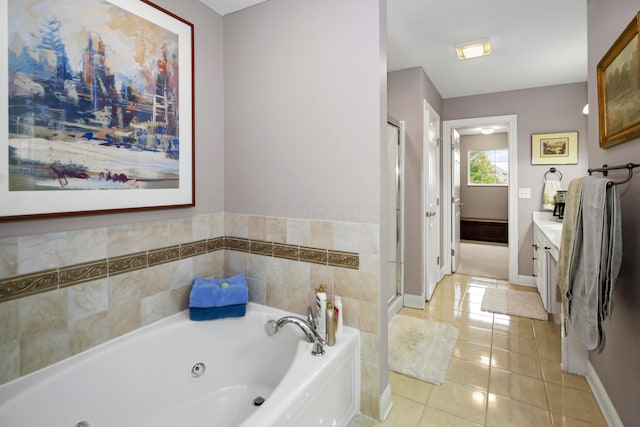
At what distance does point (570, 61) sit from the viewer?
3.09m

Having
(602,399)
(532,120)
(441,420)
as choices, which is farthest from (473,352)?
(532,120)

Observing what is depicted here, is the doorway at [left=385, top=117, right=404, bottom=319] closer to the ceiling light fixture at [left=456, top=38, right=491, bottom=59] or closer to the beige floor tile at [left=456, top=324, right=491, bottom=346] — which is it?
the beige floor tile at [left=456, top=324, right=491, bottom=346]

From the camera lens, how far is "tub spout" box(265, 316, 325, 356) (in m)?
1.48

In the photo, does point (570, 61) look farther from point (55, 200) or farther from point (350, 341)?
point (55, 200)

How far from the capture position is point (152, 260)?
5.69 feet

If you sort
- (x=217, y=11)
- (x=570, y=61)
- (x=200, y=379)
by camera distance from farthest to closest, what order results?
(x=570, y=61) → (x=217, y=11) → (x=200, y=379)

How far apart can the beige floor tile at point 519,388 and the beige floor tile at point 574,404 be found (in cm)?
5

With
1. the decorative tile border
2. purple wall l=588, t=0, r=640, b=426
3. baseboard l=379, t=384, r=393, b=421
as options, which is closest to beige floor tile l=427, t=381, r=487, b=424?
baseboard l=379, t=384, r=393, b=421

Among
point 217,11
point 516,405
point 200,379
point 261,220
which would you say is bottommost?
point 516,405

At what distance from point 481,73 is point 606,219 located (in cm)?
→ 253

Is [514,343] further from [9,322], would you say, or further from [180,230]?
[9,322]

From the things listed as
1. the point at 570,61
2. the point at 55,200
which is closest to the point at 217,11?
the point at 55,200

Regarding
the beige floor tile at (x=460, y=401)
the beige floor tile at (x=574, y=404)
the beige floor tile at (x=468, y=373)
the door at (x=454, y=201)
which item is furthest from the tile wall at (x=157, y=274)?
the door at (x=454, y=201)

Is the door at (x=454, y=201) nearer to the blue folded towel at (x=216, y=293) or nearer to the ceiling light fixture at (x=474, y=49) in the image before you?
the ceiling light fixture at (x=474, y=49)
